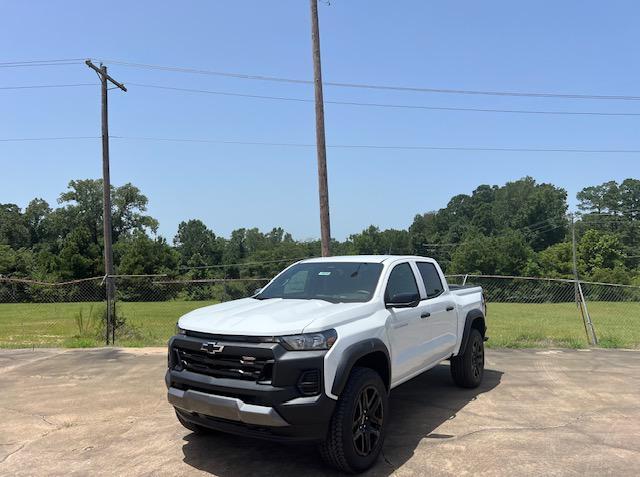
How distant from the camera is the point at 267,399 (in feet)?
12.8

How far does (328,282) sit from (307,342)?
1.60m

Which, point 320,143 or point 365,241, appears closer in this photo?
point 320,143

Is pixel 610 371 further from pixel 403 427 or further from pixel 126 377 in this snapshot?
pixel 126 377

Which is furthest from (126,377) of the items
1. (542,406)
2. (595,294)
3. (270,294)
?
(595,294)

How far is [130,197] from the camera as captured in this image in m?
89.9

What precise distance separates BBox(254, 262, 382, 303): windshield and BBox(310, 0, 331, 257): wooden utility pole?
5.48 metres

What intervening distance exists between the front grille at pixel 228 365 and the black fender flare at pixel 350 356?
536mm

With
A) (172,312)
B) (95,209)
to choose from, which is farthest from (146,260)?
(172,312)

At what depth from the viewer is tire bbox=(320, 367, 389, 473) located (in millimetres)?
4090

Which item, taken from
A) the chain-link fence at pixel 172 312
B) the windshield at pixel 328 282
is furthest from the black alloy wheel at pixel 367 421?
the chain-link fence at pixel 172 312

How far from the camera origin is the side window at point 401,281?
546 cm

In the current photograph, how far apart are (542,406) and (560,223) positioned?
113 meters

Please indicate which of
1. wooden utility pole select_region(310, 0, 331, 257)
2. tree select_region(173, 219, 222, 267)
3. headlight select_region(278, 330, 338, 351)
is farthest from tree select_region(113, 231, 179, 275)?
headlight select_region(278, 330, 338, 351)

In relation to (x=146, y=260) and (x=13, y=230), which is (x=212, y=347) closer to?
(x=146, y=260)
